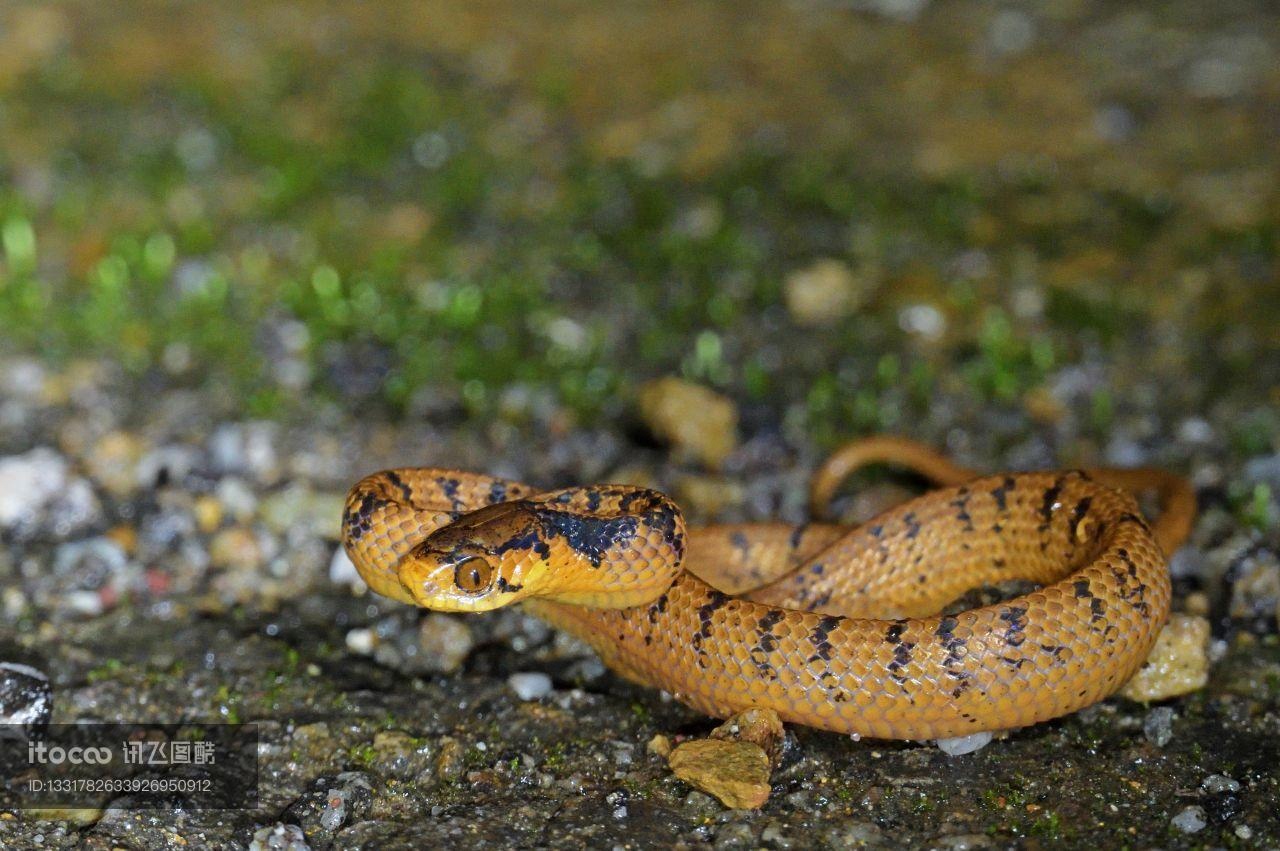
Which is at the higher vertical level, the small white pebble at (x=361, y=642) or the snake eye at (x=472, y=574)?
the snake eye at (x=472, y=574)

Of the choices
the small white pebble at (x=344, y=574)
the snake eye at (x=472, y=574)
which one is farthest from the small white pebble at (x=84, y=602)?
the snake eye at (x=472, y=574)

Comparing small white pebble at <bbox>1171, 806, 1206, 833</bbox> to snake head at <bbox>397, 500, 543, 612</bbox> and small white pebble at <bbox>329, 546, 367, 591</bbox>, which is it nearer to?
snake head at <bbox>397, 500, 543, 612</bbox>

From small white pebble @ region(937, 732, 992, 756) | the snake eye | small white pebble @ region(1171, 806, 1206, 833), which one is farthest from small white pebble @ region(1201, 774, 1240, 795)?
the snake eye

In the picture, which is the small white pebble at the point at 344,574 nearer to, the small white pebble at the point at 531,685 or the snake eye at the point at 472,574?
the small white pebble at the point at 531,685

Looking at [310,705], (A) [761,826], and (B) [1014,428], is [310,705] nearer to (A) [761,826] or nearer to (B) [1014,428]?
(A) [761,826]

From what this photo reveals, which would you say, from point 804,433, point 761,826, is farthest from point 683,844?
point 804,433

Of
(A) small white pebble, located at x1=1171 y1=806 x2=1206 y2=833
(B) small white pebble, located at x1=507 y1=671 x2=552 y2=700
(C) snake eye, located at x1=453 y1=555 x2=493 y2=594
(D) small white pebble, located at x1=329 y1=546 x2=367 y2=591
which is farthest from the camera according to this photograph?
(D) small white pebble, located at x1=329 y1=546 x2=367 y2=591

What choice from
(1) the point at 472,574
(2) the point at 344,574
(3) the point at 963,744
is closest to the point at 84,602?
(2) the point at 344,574
